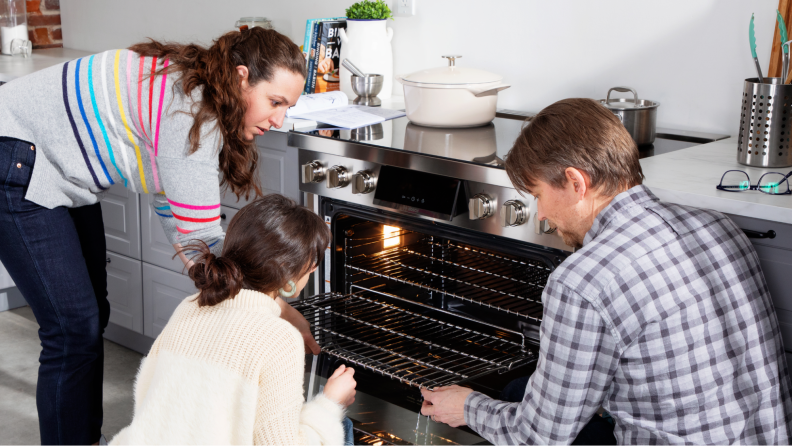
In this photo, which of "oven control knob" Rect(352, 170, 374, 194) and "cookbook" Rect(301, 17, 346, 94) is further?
"cookbook" Rect(301, 17, 346, 94)

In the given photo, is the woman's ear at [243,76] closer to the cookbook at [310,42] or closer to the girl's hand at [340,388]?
the girl's hand at [340,388]

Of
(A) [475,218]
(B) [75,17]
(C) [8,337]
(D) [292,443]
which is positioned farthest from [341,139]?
(B) [75,17]

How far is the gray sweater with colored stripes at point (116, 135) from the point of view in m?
1.49

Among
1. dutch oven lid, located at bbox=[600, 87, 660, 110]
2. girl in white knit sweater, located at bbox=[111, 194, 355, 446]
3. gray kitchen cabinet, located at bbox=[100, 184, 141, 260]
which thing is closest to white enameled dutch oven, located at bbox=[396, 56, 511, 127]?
dutch oven lid, located at bbox=[600, 87, 660, 110]

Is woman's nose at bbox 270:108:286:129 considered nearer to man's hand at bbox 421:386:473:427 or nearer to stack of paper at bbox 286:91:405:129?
stack of paper at bbox 286:91:405:129

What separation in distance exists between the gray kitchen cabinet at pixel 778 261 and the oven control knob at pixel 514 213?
1.36 feet

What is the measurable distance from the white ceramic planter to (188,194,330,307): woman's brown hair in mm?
1154

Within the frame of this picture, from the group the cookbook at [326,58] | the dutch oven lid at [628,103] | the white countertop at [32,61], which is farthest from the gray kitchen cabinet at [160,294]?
the dutch oven lid at [628,103]

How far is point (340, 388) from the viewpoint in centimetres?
147

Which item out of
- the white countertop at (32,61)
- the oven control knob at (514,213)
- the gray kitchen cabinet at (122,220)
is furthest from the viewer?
the white countertop at (32,61)

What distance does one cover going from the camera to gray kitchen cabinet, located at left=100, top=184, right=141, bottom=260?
8.54 feet

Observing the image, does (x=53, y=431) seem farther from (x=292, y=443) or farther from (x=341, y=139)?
(x=341, y=139)

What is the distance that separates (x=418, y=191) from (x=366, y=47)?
0.84 metres

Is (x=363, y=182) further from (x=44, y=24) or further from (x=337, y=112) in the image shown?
(x=44, y=24)
